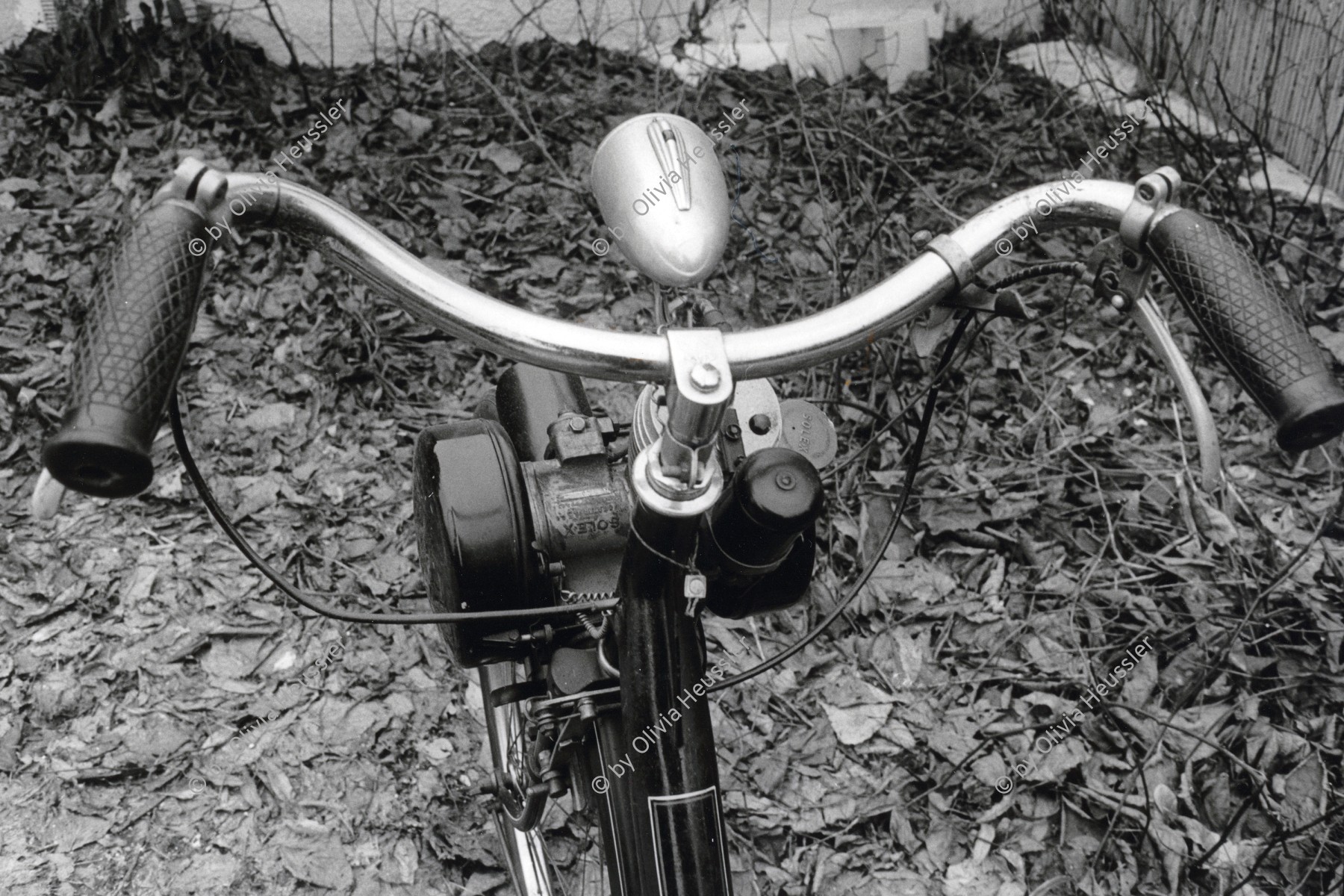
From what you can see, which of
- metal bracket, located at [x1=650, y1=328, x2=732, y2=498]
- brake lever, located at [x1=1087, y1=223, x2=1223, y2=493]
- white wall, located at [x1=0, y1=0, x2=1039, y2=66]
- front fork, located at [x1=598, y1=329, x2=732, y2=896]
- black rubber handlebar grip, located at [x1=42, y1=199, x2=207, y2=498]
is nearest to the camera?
black rubber handlebar grip, located at [x1=42, y1=199, x2=207, y2=498]

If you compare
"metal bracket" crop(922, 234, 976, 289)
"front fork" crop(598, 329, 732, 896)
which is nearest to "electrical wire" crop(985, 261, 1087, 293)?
"metal bracket" crop(922, 234, 976, 289)

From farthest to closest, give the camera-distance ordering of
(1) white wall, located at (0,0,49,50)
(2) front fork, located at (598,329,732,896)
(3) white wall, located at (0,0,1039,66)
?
(3) white wall, located at (0,0,1039,66), (1) white wall, located at (0,0,49,50), (2) front fork, located at (598,329,732,896)

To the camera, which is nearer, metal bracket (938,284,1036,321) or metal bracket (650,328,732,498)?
metal bracket (650,328,732,498)

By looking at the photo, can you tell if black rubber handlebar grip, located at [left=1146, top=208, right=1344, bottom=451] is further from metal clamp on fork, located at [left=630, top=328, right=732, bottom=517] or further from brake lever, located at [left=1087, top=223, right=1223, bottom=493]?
metal clamp on fork, located at [left=630, top=328, right=732, bottom=517]

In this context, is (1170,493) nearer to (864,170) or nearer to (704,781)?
(864,170)

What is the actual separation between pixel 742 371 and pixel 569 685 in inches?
31.0

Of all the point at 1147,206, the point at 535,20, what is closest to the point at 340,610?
the point at 1147,206

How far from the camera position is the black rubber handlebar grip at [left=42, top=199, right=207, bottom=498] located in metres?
1.02

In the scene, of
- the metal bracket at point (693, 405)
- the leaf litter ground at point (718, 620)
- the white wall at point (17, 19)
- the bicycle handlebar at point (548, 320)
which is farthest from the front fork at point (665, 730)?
the white wall at point (17, 19)

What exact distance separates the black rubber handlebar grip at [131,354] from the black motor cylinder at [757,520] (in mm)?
→ 674

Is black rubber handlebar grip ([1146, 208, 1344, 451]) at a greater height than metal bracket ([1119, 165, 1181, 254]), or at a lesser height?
lesser

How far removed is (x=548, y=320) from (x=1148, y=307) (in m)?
0.78

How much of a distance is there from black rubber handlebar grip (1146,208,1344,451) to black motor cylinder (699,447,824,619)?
51cm

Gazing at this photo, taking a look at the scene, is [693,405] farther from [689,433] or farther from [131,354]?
[131,354]
